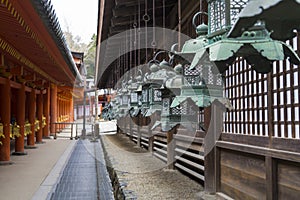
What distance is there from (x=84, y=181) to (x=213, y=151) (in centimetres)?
436

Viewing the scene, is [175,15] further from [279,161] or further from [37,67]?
[279,161]

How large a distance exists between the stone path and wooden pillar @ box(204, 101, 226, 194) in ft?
8.12

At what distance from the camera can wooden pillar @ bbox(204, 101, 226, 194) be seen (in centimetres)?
502

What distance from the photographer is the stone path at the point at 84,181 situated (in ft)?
23.3

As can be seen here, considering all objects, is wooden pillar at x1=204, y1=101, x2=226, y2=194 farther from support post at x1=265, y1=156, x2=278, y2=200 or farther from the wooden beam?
support post at x1=265, y1=156, x2=278, y2=200

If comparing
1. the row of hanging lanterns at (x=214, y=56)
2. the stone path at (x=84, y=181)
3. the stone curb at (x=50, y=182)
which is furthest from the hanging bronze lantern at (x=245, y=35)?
the stone path at (x=84, y=181)

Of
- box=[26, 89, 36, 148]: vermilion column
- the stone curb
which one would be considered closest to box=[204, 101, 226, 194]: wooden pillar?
the stone curb

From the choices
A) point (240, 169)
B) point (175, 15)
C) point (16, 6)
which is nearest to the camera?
point (16, 6)

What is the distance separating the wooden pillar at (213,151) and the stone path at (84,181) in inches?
97.4

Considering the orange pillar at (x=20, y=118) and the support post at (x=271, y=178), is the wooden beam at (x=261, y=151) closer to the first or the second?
the support post at (x=271, y=178)

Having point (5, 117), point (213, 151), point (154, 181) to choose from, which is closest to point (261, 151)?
point (213, 151)

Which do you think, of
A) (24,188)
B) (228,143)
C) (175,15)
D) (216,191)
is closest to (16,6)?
(228,143)

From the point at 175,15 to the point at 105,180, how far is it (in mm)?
4100

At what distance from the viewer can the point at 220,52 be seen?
1.53m
